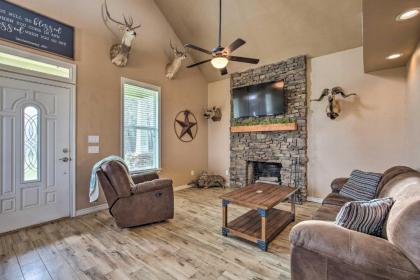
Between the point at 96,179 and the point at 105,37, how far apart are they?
2.67 meters

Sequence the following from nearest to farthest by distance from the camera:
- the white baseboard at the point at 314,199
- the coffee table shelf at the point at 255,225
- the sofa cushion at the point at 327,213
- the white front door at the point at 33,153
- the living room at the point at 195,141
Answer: the living room at the point at 195,141, the sofa cushion at the point at 327,213, the coffee table shelf at the point at 255,225, the white front door at the point at 33,153, the white baseboard at the point at 314,199

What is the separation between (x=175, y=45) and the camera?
16.9 ft

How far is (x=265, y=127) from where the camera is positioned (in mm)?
4738

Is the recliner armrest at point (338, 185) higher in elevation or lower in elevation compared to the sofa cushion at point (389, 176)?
lower

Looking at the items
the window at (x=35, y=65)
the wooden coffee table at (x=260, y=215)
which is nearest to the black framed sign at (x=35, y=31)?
the window at (x=35, y=65)

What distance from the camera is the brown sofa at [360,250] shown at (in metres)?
1.14

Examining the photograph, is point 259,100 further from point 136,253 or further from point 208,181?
point 136,253

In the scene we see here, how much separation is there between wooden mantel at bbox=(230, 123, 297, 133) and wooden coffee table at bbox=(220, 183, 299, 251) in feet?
5.67

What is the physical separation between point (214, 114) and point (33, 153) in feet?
13.1

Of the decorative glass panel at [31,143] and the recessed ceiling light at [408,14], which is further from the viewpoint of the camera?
the decorative glass panel at [31,143]

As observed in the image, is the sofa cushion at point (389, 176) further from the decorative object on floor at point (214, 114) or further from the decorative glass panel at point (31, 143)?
the decorative glass panel at point (31, 143)

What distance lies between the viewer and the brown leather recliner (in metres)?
2.86

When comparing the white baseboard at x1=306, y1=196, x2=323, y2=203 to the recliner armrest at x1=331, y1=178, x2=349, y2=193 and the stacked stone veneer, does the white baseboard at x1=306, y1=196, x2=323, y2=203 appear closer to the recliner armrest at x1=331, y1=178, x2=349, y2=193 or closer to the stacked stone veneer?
the stacked stone veneer

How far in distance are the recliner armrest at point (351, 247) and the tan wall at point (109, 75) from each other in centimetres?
361
